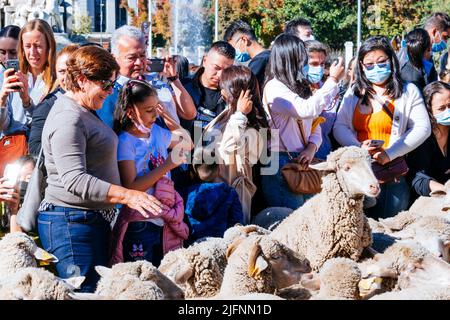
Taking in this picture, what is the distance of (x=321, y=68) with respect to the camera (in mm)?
7574

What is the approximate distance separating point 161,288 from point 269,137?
2.63m

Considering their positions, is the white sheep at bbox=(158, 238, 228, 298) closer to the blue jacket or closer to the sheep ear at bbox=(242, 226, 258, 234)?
the sheep ear at bbox=(242, 226, 258, 234)

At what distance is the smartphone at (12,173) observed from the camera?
5.56m

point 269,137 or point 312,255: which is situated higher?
point 269,137

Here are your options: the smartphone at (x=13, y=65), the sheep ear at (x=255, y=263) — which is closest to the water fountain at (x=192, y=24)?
the smartphone at (x=13, y=65)

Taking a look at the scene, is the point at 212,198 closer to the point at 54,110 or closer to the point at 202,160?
the point at 202,160

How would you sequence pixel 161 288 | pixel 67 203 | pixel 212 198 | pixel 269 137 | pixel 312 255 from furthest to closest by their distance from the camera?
pixel 269 137 < pixel 212 198 < pixel 312 255 < pixel 67 203 < pixel 161 288

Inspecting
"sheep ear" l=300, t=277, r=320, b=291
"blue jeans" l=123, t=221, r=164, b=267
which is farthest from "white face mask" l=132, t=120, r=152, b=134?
"sheep ear" l=300, t=277, r=320, b=291

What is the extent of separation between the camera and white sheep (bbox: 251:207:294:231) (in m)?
6.52

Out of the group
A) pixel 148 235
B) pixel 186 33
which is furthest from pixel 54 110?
pixel 186 33

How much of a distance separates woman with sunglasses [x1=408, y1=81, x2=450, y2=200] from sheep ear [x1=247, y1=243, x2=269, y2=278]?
3015mm

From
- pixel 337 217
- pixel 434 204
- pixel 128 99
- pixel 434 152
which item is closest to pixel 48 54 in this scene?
pixel 128 99
